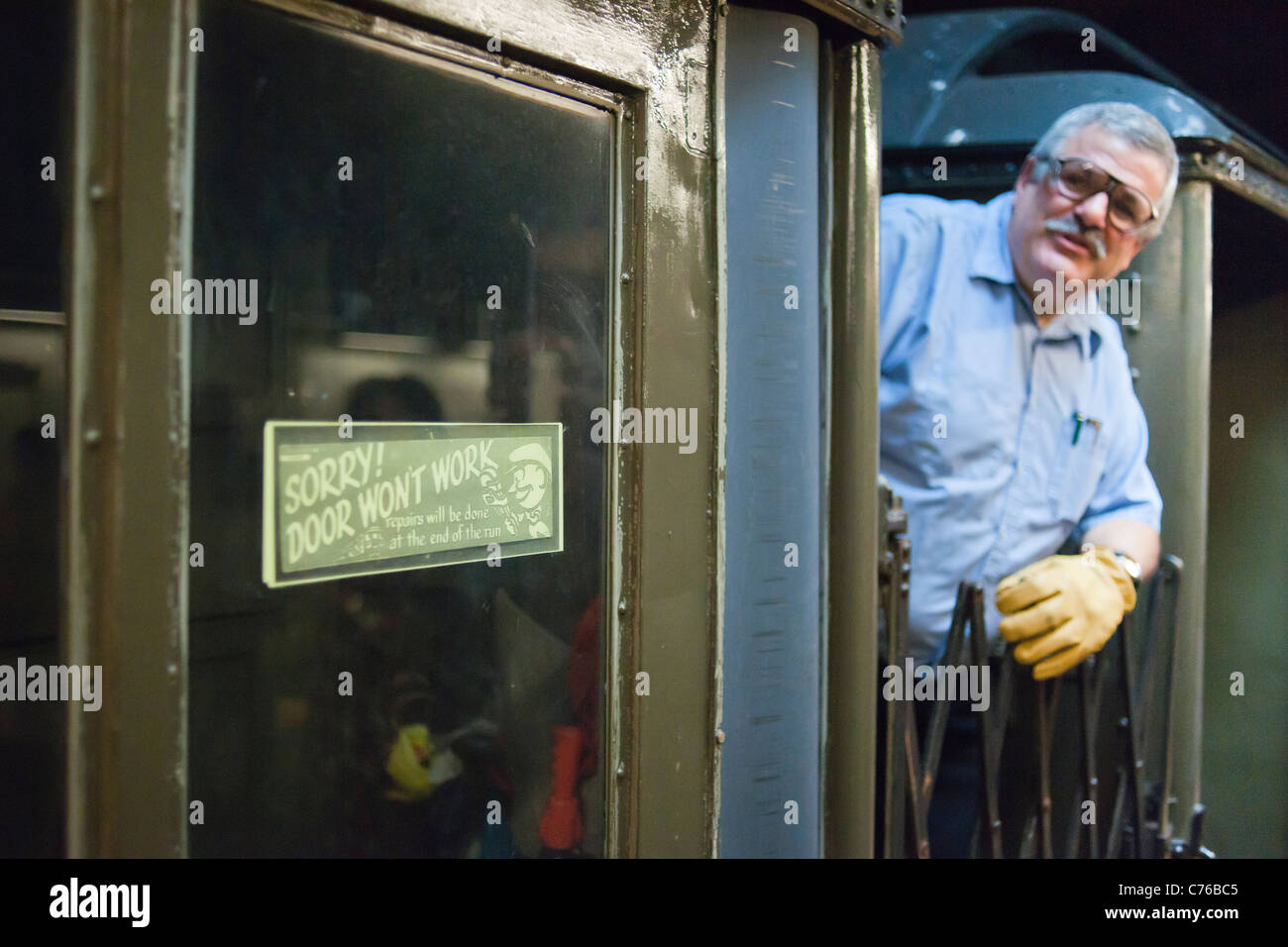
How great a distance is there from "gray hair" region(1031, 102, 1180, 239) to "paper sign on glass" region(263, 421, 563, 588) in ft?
5.66

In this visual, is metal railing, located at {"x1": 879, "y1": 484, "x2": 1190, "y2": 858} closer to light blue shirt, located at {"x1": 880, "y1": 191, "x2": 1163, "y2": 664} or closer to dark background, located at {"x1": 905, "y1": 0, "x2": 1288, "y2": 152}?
light blue shirt, located at {"x1": 880, "y1": 191, "x2": 1163, "y2": 664}

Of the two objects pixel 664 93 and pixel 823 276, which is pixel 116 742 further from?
pixel 823 276

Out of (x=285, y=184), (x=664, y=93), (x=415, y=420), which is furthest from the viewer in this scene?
(x=664, y=93)

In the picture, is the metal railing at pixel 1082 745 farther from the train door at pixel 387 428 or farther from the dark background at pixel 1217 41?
the dark background at pixel 1217 41

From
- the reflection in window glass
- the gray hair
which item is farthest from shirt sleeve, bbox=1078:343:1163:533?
the reflection in window glass

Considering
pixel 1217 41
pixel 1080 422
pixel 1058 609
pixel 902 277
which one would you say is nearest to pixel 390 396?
pixel 902 277

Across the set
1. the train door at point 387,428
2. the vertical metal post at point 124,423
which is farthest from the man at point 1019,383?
the vertical metal post at point 124,423

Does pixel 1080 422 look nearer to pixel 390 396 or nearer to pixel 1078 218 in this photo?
pixel 1078 218

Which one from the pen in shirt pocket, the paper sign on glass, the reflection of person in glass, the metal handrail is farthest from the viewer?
the pen in shirt pocket

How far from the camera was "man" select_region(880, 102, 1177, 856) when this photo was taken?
232 cm

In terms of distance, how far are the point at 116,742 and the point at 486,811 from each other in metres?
0.47

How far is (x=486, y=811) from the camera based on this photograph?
123 centimetres

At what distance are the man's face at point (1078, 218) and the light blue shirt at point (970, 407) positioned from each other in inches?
2.5
